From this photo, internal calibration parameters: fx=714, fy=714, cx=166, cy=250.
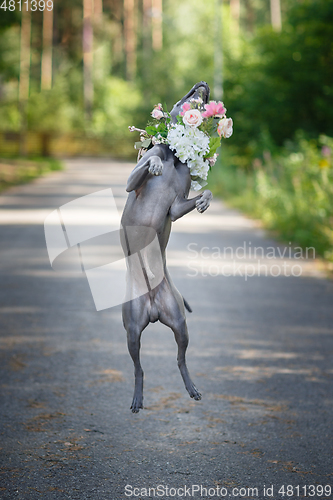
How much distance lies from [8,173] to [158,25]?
3728cm

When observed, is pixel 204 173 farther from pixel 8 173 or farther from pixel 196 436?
pixel 8 173

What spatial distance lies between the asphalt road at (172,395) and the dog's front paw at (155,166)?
191 centimetres

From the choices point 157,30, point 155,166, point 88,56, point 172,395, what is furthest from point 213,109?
point 157,30

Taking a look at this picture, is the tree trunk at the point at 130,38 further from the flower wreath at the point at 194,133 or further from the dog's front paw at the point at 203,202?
the dog's front paw at the point at 203,202

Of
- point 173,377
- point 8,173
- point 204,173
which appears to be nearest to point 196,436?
point 173,377

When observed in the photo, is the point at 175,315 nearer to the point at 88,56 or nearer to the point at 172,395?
the point at 172,395

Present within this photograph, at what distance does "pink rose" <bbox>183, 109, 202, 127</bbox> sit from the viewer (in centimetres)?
306

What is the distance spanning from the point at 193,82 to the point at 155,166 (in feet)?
142

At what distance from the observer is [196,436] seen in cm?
480

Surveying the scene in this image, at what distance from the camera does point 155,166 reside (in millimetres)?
2914

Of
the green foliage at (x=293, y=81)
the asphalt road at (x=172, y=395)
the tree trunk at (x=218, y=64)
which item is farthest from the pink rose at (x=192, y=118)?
the tree trunk at (x=218, y=64)

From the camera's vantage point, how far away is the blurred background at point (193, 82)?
1802cm

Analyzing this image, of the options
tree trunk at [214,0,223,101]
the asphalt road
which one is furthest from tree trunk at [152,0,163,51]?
the asphalt road

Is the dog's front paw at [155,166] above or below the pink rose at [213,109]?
below
